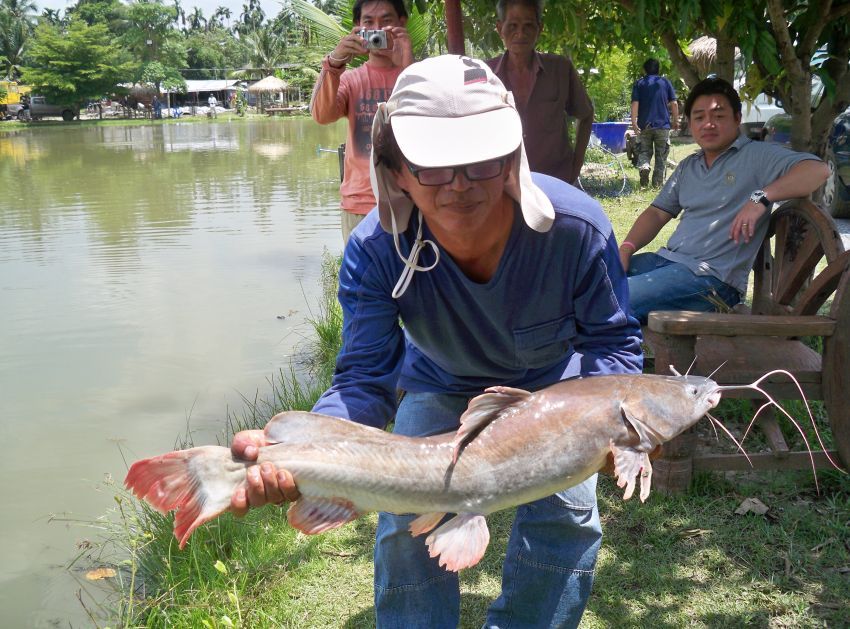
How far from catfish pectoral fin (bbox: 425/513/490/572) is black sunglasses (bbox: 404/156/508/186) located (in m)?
0.88

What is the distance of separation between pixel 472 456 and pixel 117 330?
23.7 ft

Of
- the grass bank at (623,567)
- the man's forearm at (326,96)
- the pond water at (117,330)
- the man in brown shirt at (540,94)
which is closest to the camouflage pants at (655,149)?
the pond water at (117,330)

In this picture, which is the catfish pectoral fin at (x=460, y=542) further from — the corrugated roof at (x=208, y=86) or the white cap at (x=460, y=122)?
the corrugated roof at (x=208, y=86)

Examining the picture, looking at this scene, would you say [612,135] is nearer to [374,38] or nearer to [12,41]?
[374,38]

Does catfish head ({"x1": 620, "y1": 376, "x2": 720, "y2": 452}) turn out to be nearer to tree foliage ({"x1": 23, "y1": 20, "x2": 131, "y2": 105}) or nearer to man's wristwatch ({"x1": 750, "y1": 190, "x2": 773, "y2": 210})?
man's wristwatch ({"x1": 750, "y1": 190, "x2": 773, "y2": 210})

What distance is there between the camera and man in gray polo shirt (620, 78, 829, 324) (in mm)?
4246

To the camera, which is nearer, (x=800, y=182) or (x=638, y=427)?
(x=638, y=427)

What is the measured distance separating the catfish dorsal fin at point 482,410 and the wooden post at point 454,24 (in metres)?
3.57

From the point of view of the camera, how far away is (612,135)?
2056 centimetres

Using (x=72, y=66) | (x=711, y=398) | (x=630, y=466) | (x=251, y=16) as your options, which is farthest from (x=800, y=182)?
(x=251, y=16)

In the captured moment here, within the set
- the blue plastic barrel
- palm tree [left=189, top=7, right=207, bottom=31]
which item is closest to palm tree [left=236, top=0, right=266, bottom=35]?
palm tree [left=189, top=7, right=207, bottom=31]

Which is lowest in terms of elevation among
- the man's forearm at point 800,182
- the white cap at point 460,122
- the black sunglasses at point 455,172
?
the man's forearm at point 800,182

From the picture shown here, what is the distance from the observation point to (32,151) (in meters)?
30.6

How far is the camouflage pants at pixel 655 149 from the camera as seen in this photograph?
12.7 meters
